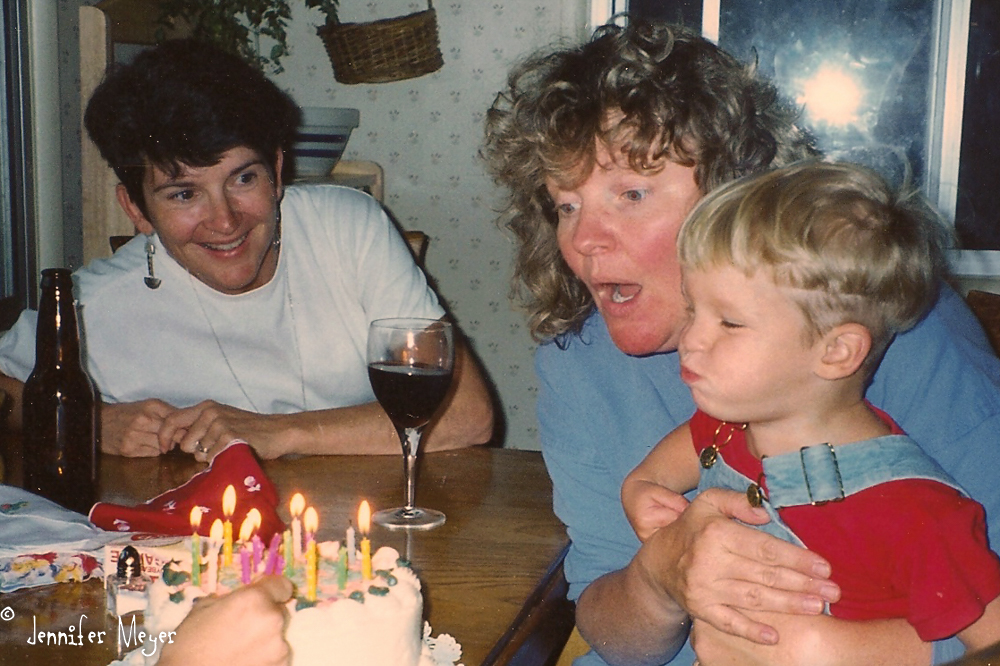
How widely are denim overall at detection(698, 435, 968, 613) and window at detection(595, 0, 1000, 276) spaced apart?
8.85 feet

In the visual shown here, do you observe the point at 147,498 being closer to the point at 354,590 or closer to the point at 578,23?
the point at 354,590

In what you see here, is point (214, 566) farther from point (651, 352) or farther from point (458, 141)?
point (458, 141)

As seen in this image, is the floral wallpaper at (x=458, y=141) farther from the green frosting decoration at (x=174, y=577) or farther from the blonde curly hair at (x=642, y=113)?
the green frosting decoration at (x=174, y=577)

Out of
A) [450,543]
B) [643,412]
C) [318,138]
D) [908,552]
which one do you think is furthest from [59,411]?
[318,138]

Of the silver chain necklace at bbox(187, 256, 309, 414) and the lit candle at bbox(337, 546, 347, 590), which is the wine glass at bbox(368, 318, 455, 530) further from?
the silver chain necklace at bbox(187, 256, 309, 414)

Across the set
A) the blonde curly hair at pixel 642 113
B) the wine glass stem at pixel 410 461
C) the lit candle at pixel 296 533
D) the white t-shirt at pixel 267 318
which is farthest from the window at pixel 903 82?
the lit candle at pixel 296 533

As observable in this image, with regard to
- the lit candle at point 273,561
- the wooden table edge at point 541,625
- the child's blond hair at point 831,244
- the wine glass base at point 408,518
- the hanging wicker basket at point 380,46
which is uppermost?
the hanging wicker basket at point 380,46

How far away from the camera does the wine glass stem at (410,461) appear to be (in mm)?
1224

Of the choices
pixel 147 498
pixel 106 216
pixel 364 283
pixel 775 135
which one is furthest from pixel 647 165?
pixel 106 216

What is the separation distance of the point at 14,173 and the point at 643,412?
6.25 ft

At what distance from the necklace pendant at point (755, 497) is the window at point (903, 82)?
271 centimetres

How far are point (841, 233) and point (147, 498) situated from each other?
0.92 metres

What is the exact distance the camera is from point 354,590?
805 mm

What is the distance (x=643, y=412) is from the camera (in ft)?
4.16
